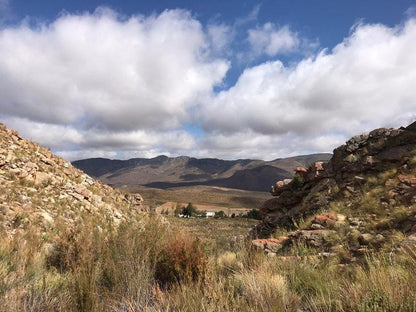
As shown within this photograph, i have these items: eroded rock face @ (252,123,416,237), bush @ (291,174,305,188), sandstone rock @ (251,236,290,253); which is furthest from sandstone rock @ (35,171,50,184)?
bush @ (291,174,305,188)

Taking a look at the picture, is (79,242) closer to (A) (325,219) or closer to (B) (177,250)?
(B) (177,250)

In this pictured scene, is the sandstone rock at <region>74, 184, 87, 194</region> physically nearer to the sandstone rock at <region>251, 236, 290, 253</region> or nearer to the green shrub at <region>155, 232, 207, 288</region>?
the sandstone rock at <region>251, 236, 290, 253</region>

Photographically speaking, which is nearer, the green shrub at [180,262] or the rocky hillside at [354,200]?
the green shrub at [180,262]

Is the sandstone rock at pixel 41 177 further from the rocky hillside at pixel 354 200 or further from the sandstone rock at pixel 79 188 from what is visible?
the rocky hillside at pixel 354 200

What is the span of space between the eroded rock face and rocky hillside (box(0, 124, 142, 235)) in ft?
30.6

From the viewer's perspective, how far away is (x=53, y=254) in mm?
6840

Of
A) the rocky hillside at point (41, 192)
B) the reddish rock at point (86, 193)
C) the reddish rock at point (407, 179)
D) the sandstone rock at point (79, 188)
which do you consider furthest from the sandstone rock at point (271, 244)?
the sandstone rock at point (79, 188)

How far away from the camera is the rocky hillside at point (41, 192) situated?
10688mm

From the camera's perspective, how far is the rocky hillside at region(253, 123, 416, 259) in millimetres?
7613

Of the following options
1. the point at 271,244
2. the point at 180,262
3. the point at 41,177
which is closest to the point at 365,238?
the point at 271,244

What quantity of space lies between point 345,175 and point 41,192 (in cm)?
1499

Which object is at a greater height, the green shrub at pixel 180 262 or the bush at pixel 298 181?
the bush at pixel 298 181

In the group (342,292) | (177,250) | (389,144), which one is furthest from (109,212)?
(389,144)

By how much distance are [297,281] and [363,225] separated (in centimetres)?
473
